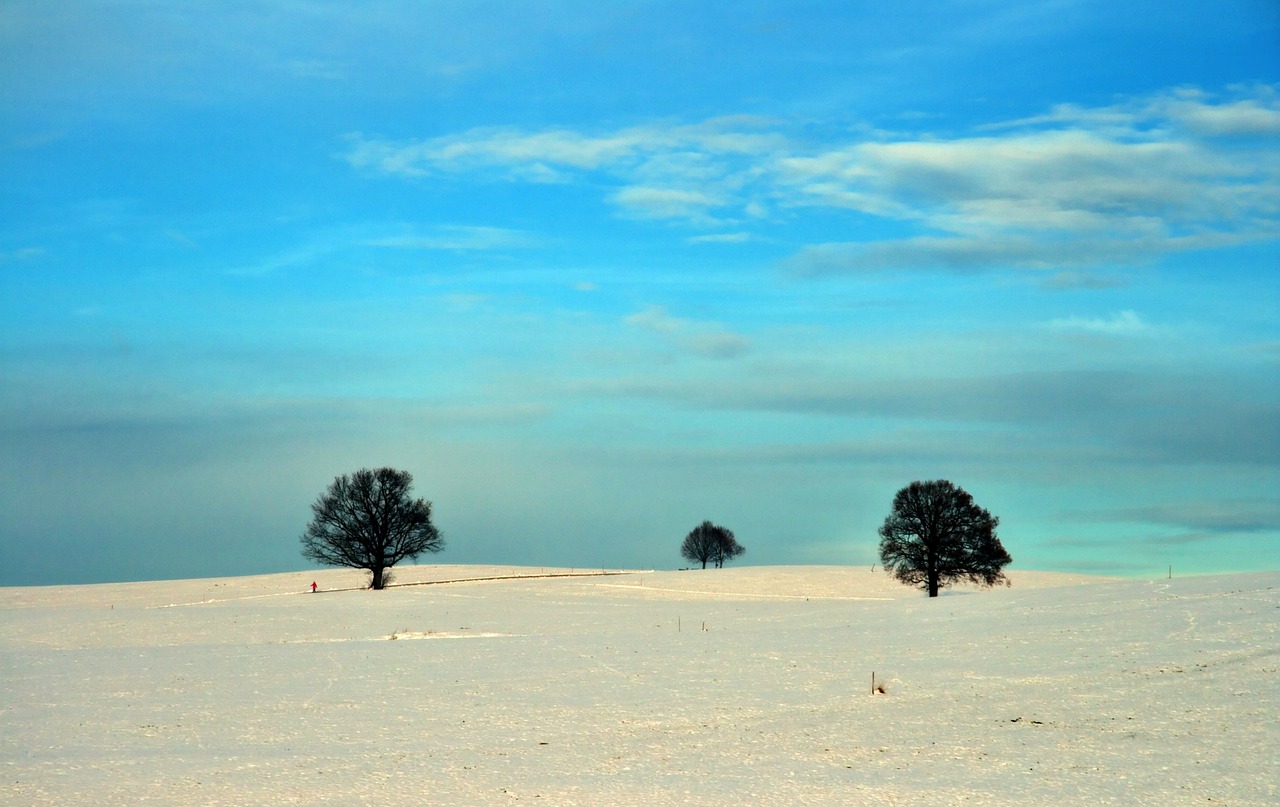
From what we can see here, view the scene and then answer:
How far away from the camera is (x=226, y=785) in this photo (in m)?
14.6

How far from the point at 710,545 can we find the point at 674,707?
90.8 metres

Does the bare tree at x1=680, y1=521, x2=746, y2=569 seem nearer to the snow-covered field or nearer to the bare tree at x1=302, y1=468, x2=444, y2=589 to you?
the bare tree at x1=302, y1=468, x2=444, y2=589

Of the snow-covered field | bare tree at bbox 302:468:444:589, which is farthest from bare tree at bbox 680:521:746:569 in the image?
the snow-covered field

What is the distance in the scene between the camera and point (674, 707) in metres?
20.5

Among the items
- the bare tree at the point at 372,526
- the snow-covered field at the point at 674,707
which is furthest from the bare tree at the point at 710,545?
the snow-covered field at the point at 674,707

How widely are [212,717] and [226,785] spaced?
219 inches

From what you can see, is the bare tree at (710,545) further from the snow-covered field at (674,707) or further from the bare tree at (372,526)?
the snow-covered field at (674,707)

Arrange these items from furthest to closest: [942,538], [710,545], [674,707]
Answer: [710,545] < [942,538] < [674,707]

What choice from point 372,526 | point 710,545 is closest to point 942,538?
point 372,526

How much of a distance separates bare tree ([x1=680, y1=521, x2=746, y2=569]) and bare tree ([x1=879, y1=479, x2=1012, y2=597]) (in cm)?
5627

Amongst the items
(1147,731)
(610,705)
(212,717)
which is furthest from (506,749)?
(1147,731)

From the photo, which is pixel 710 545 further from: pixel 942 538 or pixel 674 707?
pixel 674 707

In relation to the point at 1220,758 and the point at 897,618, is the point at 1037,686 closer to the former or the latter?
the point at 1220,758

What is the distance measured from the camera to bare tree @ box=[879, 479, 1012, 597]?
53594 mm
